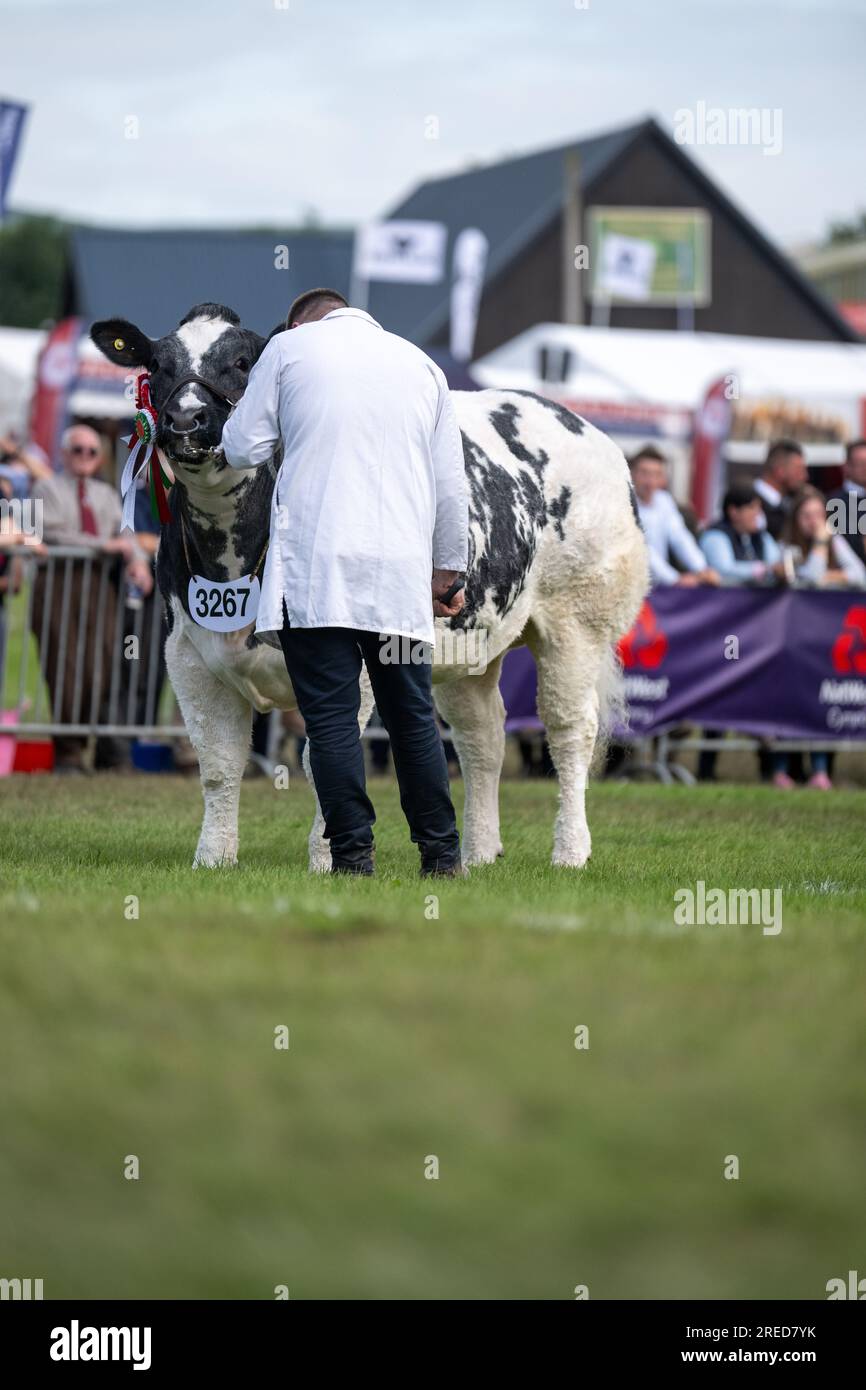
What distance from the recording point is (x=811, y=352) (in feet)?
125

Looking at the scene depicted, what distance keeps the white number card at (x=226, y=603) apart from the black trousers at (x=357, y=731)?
395 millimetres

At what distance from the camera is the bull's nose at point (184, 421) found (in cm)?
764

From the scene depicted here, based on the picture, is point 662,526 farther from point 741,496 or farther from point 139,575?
point 139,575

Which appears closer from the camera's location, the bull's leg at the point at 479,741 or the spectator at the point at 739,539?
the bull's leg at the point at 479,741

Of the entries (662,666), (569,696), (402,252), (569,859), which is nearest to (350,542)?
(569,859)

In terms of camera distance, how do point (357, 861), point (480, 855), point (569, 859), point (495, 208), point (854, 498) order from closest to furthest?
point (357, 861) → point (569, 859) → point (480, 855) → point (854, 498) → point (495, 208)

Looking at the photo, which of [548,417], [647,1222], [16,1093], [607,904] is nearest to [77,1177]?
[16,1093]

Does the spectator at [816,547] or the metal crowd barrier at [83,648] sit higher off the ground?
the spectator at [816,547]

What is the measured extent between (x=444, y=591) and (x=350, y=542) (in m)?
0.68

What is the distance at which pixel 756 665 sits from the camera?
15.3 meters

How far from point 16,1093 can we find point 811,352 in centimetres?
3553

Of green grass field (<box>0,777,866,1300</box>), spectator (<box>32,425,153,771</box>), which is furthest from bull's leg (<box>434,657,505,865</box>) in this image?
spectator (<box>32,425,153,771</box>)
